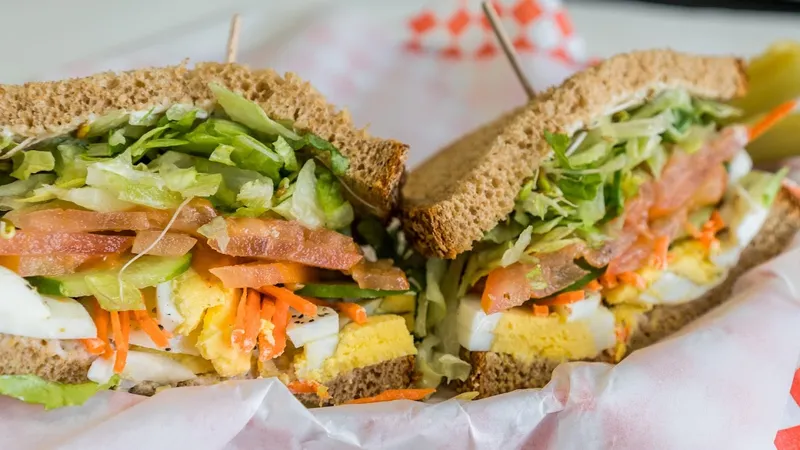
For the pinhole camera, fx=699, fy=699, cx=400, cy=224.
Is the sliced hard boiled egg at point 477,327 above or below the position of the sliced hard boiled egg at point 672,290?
above

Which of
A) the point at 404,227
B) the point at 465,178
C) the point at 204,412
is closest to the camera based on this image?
the point at 204,412

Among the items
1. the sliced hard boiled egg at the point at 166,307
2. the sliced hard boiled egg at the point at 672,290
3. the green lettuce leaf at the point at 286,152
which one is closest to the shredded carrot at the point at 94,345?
the sliced hard boiled egg at the point at 166,307

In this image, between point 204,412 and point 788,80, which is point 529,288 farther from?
point 788,80

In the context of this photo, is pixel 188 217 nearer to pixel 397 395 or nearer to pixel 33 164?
pixel 33 164

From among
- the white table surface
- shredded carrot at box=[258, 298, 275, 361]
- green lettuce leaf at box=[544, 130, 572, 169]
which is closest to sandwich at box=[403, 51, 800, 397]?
green lettuce leaf at box=[544, 130, 572, 169]

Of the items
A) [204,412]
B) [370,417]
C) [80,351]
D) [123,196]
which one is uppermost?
[123,196]

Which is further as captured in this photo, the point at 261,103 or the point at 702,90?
the point at 702,90

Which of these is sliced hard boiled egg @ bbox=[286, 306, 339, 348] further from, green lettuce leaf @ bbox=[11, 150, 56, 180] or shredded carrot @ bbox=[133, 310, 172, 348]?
green lettuce leaf @ bbox=[11, 150, 56, 180]

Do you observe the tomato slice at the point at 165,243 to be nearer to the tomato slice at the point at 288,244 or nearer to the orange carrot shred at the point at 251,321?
the tomato slice at the point at 288,244

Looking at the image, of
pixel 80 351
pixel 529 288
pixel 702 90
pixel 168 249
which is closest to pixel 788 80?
pixel 702 90
